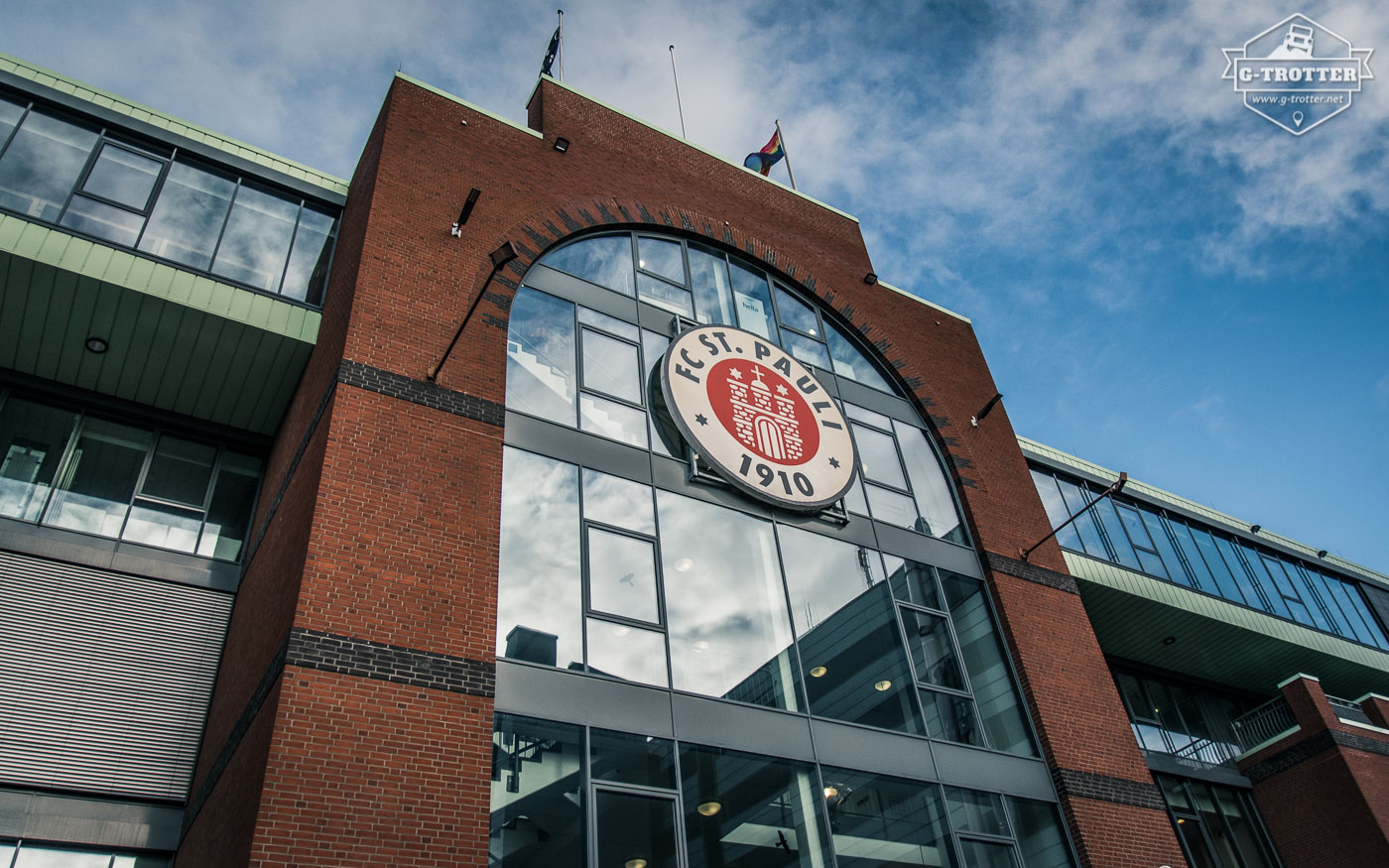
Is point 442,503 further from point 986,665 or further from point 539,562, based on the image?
point 986,665

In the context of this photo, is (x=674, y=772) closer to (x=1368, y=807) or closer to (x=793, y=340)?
(x=793, y=340)

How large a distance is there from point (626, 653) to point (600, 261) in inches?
265

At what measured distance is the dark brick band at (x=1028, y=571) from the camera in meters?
15.7

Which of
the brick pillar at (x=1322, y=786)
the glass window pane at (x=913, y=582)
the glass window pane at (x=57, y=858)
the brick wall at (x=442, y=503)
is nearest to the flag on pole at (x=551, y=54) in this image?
the brick wall at (x=442, y=503)

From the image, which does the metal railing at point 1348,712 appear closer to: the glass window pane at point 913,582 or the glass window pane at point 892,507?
the glass window pane at point 913,582

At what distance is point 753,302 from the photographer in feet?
55.4

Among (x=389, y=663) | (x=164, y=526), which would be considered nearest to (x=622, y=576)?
(x=389, y=663)

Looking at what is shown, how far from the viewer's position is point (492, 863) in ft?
29.4

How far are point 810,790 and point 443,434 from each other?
5893 millimetres

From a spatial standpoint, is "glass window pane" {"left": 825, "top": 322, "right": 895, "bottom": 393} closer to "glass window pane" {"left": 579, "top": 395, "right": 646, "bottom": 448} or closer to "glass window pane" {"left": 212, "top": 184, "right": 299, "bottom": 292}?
"glass window pane" {"left": 579, "top": 395, "right": 646, "bottom": 448}

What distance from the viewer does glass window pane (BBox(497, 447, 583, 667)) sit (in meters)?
10.6

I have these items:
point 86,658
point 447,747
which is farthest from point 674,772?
point 86,658

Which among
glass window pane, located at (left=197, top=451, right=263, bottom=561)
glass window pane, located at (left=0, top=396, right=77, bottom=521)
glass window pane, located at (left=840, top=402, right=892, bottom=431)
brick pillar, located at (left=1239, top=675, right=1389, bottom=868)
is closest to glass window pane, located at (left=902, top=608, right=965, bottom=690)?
glass window pane, located at (left=840, top=402, right=892, bottom=431)

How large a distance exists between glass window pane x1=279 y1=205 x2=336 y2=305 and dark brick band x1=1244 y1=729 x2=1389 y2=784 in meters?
20.3
